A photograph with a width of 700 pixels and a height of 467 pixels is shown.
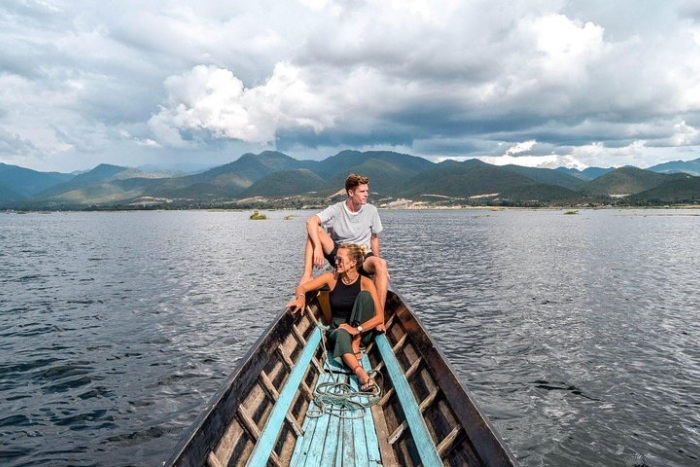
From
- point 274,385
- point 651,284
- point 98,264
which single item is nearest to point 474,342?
point 274,385

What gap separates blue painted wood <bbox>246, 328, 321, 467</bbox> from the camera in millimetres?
5191

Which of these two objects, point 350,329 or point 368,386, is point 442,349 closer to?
point 350,329

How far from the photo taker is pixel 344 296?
9.42 metres

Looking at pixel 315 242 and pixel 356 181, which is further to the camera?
pixel 315 242

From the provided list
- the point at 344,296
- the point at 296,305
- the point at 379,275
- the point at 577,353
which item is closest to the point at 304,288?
the point at 296,305

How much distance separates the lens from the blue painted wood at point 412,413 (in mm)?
5273

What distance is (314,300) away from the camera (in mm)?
11352

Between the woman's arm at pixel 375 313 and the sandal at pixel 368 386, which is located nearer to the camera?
the sandal at pixel 368 386

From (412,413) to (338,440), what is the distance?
1.16 metres

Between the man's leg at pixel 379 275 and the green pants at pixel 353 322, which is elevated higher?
the man's leg at pixel 379 275

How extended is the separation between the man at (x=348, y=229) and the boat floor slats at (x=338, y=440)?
309 centimetres

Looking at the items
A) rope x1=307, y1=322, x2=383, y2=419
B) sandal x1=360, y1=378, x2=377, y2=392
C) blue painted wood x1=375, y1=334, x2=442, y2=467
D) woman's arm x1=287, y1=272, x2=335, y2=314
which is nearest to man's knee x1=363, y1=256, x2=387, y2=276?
woman's arm x1=287, y1=272, x2=335, y2=314

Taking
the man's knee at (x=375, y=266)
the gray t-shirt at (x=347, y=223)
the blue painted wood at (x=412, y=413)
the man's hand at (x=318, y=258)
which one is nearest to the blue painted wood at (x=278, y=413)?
the blue painted wood at (x=412, y=413)

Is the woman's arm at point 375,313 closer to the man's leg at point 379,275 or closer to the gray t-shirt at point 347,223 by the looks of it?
the man's leg at point 379,275
